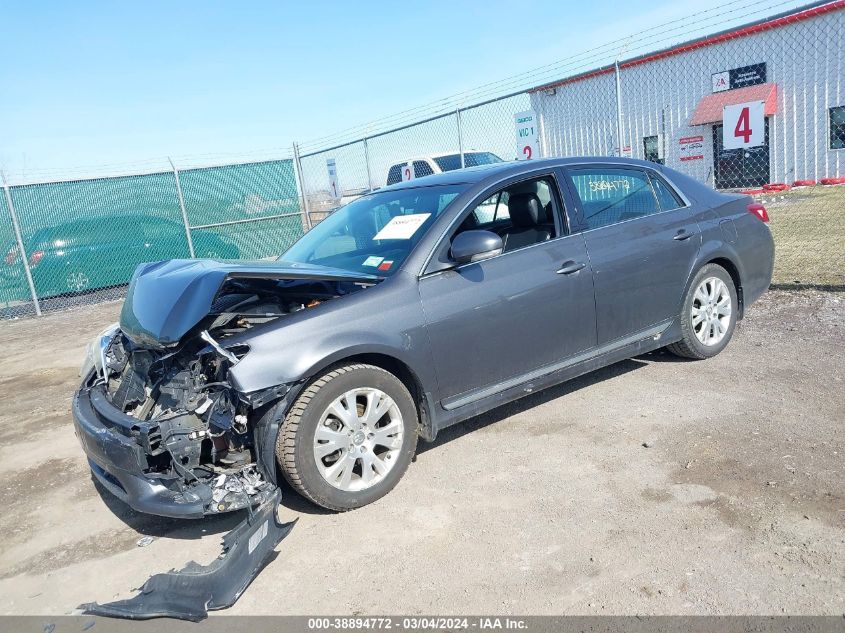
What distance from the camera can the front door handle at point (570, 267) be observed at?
424 centimetres

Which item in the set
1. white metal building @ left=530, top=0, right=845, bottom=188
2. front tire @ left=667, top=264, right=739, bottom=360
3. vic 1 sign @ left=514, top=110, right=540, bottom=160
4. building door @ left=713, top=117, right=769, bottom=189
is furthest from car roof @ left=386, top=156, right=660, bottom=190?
building door @ left=713, top=117, right=769, bottom=189

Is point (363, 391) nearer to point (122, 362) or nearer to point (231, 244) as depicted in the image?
point (122, 362)

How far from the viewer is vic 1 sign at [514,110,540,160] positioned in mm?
8641

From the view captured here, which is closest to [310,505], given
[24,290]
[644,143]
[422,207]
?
[422,207]

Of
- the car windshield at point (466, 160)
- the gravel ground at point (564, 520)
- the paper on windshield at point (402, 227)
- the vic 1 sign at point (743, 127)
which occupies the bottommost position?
the gravel ground at point (564, 520)

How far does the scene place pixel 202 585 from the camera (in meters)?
2.88

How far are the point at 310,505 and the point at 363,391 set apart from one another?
73 cm

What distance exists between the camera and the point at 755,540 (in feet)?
9.64

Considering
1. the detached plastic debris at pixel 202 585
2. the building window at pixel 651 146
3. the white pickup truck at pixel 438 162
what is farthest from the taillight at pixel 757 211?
the building window at pixel 651 146

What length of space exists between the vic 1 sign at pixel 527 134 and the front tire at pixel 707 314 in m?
3.87

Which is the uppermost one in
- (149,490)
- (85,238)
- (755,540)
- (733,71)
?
(733,71)

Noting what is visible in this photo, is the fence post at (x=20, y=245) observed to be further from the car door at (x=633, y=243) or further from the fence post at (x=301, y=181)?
the car door at (x=633, y=243)

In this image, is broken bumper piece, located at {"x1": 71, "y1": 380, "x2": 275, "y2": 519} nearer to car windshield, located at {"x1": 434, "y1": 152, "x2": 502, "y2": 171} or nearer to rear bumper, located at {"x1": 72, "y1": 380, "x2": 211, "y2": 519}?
rear bumper, located at {"x1": 72, "y1": 380, "x2": 211, "y2": 519}

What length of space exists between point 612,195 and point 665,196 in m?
0.52
